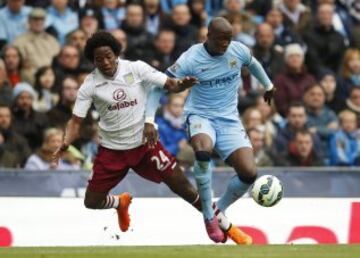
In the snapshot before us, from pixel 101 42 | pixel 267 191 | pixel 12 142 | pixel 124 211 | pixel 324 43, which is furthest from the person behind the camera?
pixel 324 43

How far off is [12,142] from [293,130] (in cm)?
428

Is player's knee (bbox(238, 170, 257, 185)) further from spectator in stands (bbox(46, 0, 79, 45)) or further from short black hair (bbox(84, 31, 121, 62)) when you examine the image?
spectator in stands (bbox(46, 0, 79, 45))

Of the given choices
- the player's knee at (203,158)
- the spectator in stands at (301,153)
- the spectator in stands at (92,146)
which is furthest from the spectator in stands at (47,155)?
the player's knee at (203,158)

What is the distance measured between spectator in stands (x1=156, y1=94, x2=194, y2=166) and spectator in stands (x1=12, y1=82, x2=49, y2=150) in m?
1.69

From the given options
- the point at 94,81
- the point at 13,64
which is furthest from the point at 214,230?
the point at 13,64

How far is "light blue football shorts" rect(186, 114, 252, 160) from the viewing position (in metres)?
17.1

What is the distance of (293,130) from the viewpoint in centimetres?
2270

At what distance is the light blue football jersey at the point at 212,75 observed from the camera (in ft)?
56.0

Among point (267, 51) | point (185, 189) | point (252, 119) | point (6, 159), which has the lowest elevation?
point (6, 159)

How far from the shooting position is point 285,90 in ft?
78.3

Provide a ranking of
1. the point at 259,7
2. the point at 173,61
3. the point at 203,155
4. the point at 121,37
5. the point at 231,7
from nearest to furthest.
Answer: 1. the point at 203,155
2. the point at 121,37
3. the point at 173,61
4. the point at 231,7
5. the point at 259,7

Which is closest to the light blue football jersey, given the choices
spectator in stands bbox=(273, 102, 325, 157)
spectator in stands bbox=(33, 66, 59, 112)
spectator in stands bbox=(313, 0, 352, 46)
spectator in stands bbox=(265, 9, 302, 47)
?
spectator in stands bbox=(273, 102, 325, 157)

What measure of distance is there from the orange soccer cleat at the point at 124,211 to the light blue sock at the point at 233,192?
114 centimetres

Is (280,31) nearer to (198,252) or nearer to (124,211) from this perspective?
(124,211)
